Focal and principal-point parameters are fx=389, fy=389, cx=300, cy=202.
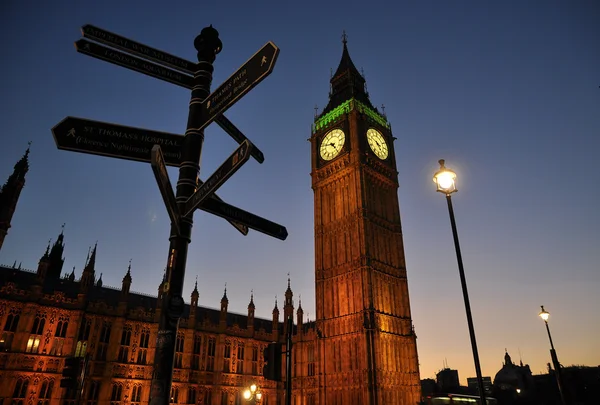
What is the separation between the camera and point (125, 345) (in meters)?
42.9

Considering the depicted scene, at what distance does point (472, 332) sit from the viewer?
8805 millimetres

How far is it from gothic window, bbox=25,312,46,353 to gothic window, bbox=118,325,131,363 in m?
7.89

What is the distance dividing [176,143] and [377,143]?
52375 mm

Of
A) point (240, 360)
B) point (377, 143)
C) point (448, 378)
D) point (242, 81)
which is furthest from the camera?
point (448, 378)

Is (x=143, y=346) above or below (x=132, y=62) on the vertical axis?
below

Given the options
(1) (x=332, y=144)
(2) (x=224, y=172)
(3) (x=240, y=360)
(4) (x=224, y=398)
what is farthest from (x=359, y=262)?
(2) (x=224, y=172)

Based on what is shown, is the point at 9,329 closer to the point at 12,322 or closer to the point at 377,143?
the point at 12,322

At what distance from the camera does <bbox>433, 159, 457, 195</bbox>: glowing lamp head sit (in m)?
10.1

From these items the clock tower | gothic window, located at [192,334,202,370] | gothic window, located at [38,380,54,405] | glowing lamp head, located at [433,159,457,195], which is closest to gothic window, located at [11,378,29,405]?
gothic window, located at [38,380,54,405]

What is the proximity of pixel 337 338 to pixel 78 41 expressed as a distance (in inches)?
1767

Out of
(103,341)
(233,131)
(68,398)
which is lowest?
(68,398)

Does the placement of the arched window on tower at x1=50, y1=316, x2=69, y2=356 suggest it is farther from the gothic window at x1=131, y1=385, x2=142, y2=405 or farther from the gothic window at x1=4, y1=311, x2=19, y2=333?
the gothic window at x1=131, y1=385, x2=142, y2=405

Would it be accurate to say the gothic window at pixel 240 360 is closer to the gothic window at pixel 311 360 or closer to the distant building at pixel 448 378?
the gothic window at pixel 311 360

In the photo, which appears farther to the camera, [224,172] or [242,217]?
[242,217]
